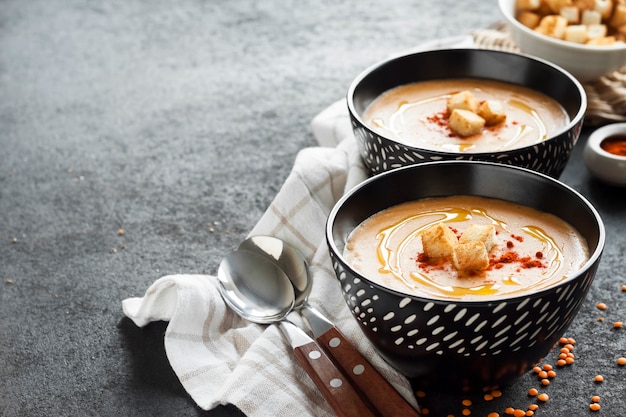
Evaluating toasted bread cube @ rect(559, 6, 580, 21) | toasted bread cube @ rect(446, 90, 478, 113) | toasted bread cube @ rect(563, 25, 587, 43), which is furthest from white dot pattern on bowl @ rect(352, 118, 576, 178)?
toasted bread cube @ rect(559, 6, 580, 21)

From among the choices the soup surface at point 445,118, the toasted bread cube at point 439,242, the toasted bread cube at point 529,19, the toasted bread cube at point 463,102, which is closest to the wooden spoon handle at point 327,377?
the toasted bread cube at point 439,242

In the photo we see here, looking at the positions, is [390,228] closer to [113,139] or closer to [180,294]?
[180,294]

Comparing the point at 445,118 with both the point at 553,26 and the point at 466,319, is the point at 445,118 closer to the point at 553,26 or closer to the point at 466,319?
the point at 553,26

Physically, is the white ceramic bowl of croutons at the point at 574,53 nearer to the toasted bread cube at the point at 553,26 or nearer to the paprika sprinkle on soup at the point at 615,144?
the toasted bread cube at the point at 553,26

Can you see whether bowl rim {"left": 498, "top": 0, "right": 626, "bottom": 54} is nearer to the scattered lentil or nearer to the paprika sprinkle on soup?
the paprika sprinkle on soup

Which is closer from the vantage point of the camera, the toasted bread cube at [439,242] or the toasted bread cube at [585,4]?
the toasted bread cube at [439,242]

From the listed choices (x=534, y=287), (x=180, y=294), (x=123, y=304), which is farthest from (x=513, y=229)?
(x=123, y=304)
